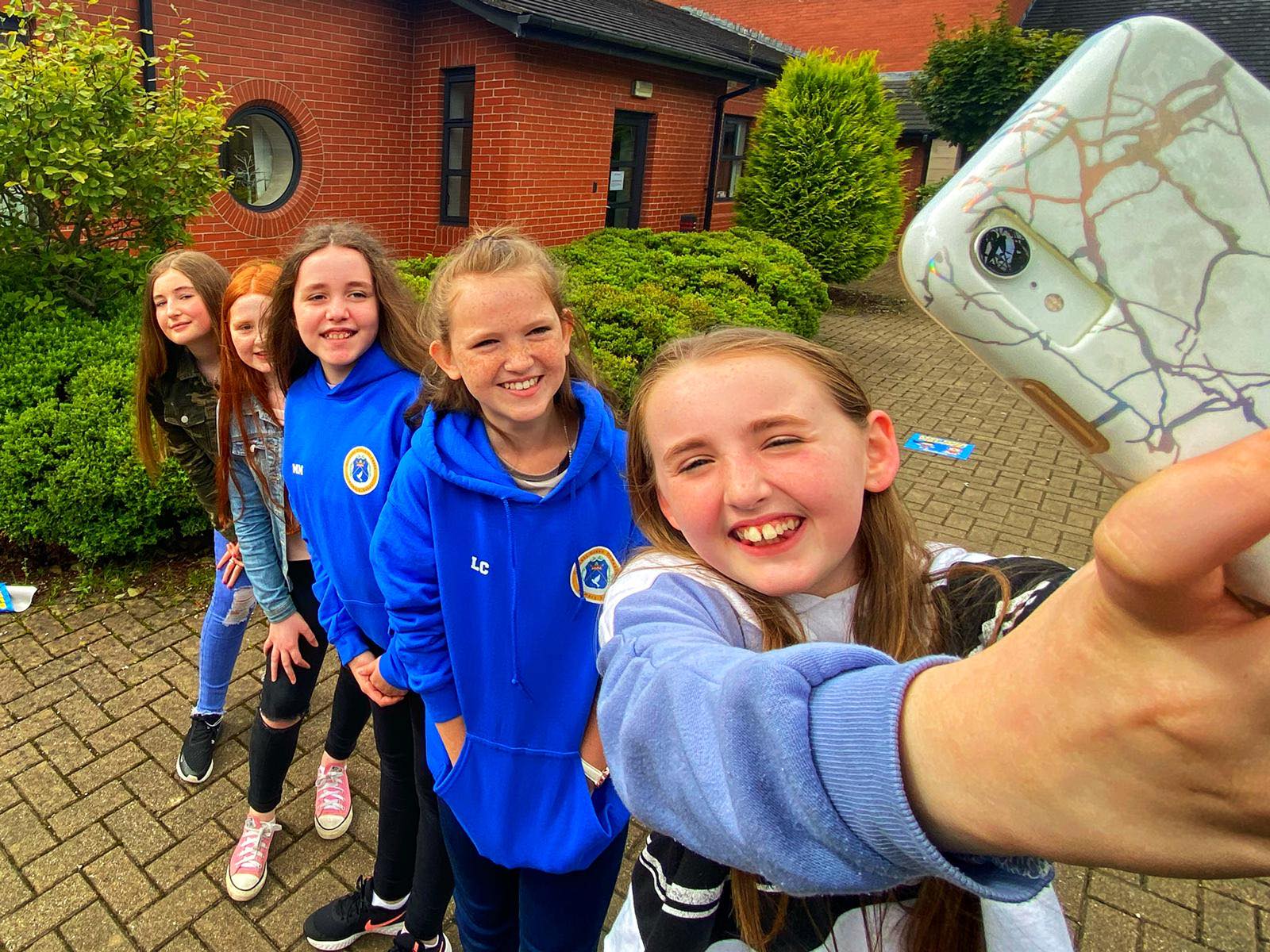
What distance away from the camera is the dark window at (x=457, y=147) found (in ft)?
29.5

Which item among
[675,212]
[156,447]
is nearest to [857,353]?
[675,212]

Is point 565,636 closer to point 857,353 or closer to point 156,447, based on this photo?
point 156,447

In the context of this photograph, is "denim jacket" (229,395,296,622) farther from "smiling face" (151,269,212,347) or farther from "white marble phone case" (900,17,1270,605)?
"white marble phone case" (900,17,1270,605)

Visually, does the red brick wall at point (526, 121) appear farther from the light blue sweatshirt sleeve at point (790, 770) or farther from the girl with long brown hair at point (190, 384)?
the light blue sweatshirt sleeve at point (790, 770)

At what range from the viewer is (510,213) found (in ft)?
29.6

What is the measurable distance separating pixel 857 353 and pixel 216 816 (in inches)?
365

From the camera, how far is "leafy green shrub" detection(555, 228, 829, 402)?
15.6 ft

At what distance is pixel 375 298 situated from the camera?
78.8 inches

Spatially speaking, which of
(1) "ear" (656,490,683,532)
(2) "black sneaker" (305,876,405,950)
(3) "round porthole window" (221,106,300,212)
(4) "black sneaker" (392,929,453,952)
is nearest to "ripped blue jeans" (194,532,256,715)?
→ (2) "black sneaker" (305,876,405,950)

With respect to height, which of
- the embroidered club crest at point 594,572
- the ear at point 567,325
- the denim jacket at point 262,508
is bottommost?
the denim jacket at point 262,508

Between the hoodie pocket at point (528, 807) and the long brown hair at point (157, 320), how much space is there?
1.70 meters

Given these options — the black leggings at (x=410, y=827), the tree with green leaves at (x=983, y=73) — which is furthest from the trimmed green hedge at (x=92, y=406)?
the tree with green leaves at (x=983, y=73)

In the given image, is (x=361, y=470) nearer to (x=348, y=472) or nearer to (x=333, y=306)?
(x=348, y=472)

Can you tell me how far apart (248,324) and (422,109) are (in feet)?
27.2
